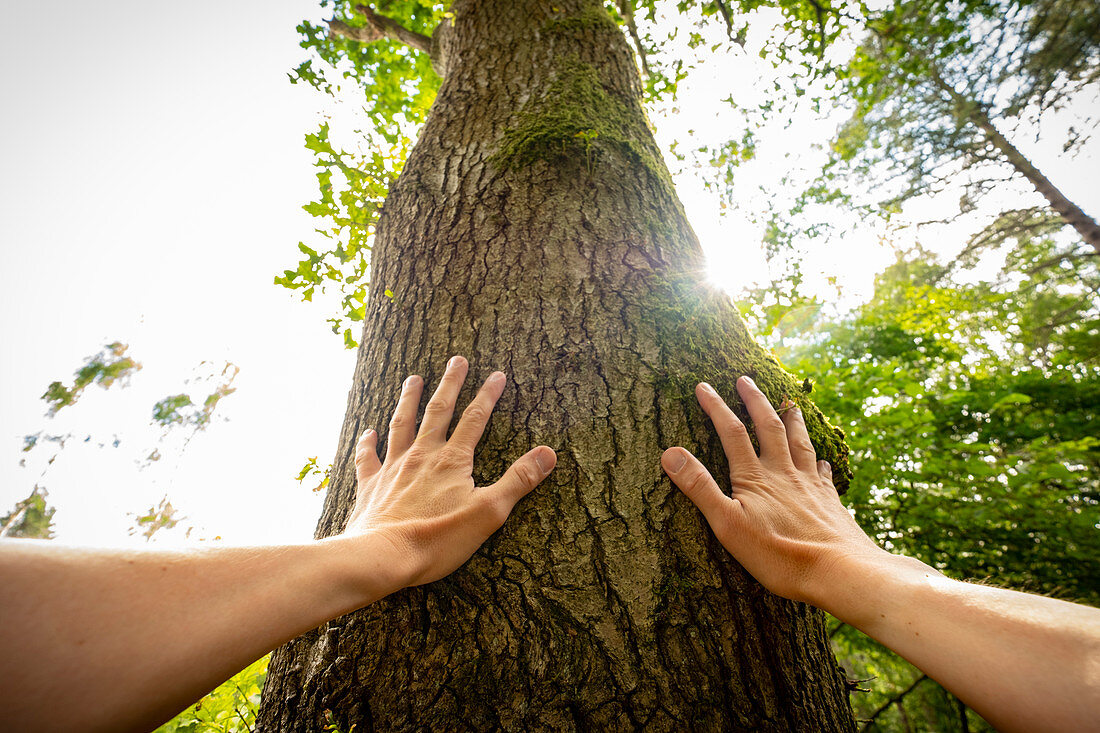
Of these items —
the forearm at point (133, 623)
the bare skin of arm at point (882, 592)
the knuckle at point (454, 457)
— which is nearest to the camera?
the forearm at point (133, 623)

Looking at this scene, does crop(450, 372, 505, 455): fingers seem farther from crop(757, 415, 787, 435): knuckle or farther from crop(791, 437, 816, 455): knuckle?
crop(791, 437, 816, 455): knuckle

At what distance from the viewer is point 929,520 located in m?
4.03

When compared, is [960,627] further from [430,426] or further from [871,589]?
[430,426]

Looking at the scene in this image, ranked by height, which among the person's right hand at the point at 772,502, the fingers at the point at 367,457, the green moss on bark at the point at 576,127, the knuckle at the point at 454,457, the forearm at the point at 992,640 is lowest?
the forearm at the point at 992,640

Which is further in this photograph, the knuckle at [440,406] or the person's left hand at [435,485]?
the knuckle at [440,406]

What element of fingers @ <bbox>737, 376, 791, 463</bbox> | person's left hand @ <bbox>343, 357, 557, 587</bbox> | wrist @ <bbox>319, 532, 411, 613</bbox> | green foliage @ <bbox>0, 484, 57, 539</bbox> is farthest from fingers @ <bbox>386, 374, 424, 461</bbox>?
green foliage @ <bbox>0, 484, 57, 539</bbox>

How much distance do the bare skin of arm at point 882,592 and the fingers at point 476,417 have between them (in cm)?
61

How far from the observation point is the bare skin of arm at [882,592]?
74 centimetres

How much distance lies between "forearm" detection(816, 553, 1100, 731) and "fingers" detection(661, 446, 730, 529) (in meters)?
0.33

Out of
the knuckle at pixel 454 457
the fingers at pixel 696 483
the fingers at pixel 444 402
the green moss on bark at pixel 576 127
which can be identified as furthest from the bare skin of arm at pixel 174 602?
the green moss on bark at pixel 576 127

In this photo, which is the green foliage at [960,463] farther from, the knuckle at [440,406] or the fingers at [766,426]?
the knuckle at [440,406]

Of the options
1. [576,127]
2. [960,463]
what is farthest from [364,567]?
[960,463]

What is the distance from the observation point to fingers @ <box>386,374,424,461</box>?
1477mm

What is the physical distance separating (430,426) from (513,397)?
0.31m
